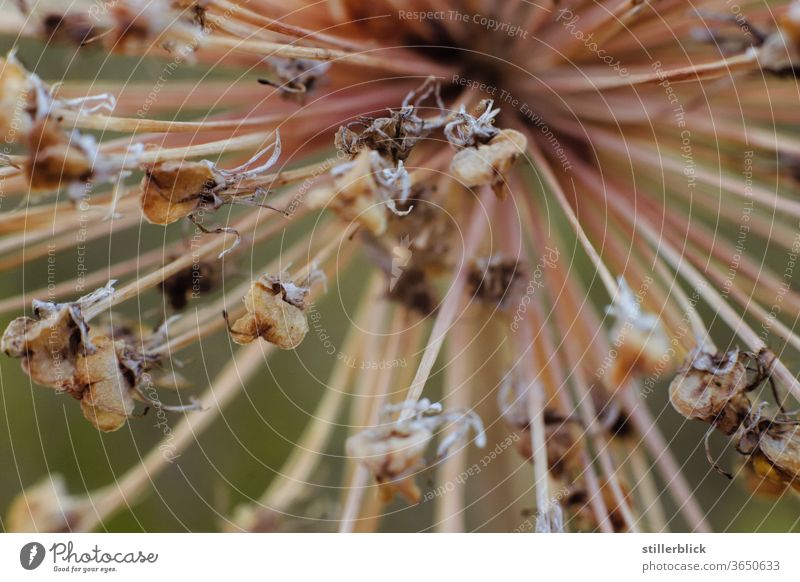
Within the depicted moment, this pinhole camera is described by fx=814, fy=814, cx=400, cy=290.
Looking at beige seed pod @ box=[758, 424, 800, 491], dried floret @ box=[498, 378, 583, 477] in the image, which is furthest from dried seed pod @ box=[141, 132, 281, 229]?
beige seed pod @ box=[758, 424, 800, 491]

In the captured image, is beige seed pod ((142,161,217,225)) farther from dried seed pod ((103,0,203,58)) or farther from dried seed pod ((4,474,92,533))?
dried seed pod ((4,474,92,533))

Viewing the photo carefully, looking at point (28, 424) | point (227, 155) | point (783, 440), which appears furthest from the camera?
point (28, 424)

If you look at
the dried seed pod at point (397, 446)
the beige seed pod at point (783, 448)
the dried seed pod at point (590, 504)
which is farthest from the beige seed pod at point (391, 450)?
the beige seed pod at point (783, 448)

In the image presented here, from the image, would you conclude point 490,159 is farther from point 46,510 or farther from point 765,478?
point 46,510

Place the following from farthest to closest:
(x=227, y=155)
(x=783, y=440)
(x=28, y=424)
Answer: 1. (x=28, y=424)
2. (x=227, y=155)
3. (x=783, y=440)
